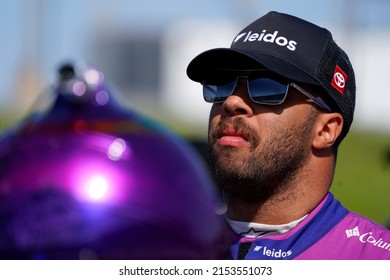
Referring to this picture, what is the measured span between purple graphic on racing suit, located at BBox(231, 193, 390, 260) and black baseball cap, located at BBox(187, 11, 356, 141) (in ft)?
0.79

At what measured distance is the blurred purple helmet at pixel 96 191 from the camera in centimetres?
228

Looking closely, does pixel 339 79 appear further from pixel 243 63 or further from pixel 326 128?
pixel 243 63

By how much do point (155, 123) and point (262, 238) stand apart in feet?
1.96

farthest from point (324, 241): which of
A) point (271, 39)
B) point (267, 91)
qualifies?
point (271, 39)

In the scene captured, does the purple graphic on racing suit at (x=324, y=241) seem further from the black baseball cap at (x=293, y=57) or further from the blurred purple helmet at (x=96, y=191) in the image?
the black baseball cap at (x=293, y=57)

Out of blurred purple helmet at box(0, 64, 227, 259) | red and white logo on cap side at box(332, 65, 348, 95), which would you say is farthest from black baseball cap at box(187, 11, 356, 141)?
blurred purple helmet at box(0, 64, 227, 259)

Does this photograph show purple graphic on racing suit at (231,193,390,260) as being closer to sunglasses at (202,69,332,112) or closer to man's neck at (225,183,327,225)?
man's neck at (225,183,327,225)

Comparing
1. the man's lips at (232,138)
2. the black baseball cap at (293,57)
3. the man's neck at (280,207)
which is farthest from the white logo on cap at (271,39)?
the man's neck at (280,207)

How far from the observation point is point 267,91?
2.55 metres

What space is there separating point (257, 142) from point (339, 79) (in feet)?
1.01

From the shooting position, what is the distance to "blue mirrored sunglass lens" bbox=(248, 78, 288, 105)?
2543mm

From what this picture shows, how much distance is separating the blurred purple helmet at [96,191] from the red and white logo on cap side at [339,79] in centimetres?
46

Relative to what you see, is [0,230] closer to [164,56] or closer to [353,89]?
[353,89]
